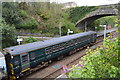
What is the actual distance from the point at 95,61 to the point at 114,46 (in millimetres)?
801

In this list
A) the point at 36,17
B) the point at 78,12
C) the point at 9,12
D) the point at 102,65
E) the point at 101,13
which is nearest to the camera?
the point at 102,65

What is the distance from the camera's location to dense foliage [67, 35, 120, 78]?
8.70ft

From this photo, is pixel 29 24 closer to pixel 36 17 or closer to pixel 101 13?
pixel 36 17

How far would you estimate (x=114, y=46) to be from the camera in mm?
3252

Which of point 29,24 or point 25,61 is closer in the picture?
point 25,61

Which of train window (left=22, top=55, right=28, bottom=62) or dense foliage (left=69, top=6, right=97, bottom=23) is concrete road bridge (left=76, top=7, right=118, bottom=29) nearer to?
dense foliage (left=69, top=6, right=97, bottom=23)

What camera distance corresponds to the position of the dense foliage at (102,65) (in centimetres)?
265

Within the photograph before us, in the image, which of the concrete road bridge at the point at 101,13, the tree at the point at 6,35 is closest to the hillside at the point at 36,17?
the concrete road bridge at the point at 101,13

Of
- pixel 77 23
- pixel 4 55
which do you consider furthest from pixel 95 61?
pixel 77 23

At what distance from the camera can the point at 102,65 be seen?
2975 mm

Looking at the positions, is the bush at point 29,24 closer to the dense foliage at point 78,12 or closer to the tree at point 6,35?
the tree at point 6,35

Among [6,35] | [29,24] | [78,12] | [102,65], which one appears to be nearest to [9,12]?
[29,24]

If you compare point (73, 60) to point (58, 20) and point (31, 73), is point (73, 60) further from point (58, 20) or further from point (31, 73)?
point (58, 20)

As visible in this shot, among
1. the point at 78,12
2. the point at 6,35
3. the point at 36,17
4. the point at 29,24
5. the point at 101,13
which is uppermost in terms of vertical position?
the point at 78,12
